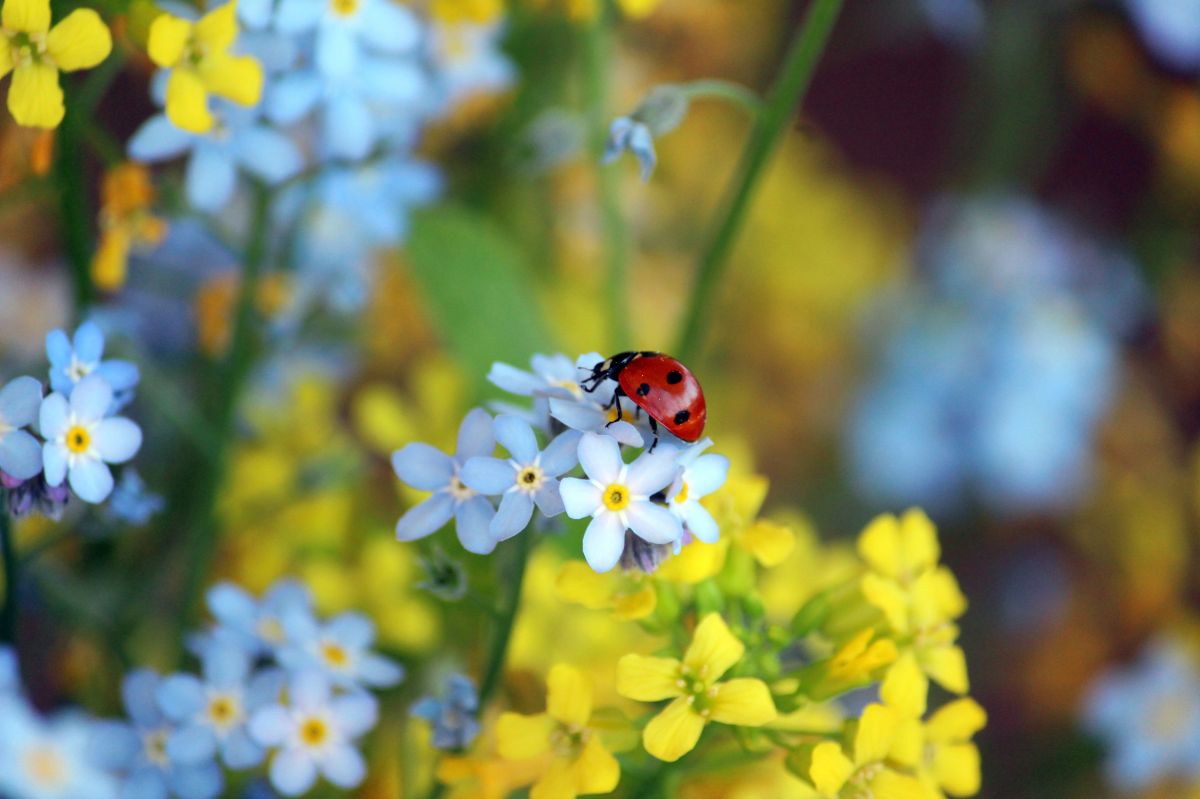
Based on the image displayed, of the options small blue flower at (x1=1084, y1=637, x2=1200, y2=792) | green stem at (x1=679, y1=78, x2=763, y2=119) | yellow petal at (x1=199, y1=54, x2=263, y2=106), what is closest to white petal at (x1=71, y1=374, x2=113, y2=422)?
yellow petal at (x1=199, y1=54, x2=263, y2=106)

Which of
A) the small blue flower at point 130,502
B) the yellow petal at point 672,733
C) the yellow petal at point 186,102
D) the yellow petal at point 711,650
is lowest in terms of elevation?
the small blue flower at point 130,502

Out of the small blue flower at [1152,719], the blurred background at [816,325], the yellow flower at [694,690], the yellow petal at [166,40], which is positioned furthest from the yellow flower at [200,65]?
the small blue flower at [1152,719]

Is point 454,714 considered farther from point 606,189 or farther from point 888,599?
point 606,189

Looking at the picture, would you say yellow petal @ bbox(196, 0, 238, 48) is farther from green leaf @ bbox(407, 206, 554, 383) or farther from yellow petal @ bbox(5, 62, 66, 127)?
green leaf @ bbox(407, 206, 554, 383)

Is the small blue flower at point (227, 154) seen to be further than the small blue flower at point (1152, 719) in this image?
No

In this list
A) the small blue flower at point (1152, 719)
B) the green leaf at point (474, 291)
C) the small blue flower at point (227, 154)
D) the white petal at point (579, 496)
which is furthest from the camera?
the small blue flower at point (1152, 719)

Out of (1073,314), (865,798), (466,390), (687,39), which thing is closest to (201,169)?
(466,390)

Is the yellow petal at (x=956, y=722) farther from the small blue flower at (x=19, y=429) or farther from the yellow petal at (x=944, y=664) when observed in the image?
the small blue flower at (x=19, y=429)

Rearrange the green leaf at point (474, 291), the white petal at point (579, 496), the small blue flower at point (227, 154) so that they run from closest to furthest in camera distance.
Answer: the white petal at point (579, 496) → the small blue flower at point (227, 154) → the green leaf at point (474, 291)
